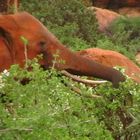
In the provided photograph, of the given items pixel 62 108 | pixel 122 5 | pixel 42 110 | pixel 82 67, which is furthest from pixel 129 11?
pixel 42 110

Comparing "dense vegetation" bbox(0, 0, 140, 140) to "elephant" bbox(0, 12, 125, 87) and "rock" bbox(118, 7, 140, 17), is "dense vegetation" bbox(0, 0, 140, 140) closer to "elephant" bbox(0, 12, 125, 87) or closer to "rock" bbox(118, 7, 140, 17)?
"elephant" bbox(0, 12, 125, 87)

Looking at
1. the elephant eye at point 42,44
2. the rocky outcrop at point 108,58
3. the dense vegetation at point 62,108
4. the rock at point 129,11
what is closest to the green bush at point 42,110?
the dense vegetation at point 62,108

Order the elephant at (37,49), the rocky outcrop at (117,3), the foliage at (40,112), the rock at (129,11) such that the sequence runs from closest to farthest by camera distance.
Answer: the foliage at (40,112) → the elephant at (37,49) → the rock at (129,11) → the rocky outcrop at (117,3)

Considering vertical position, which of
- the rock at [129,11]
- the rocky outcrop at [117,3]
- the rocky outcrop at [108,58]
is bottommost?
the rock at [129,11]

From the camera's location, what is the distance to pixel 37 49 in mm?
4395

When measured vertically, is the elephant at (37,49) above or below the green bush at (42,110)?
Answer: below

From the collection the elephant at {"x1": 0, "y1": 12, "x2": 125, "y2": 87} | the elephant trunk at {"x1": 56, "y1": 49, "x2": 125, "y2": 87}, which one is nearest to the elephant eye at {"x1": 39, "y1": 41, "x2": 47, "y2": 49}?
the elephant at {"x1": 0, "y1": 12, "x2": 125, "y2": 87}

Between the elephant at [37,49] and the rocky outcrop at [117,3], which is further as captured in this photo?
the rocky outcrop at [117,3]

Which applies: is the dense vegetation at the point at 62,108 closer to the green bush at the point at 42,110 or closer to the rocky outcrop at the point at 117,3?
the green bush at the point at 42,110

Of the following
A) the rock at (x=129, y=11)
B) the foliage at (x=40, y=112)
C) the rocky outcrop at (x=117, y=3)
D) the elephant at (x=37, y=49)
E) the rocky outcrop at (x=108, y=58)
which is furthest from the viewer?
the rocky outcrop at (x=117, y=3)

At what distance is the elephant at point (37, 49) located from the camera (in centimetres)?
433

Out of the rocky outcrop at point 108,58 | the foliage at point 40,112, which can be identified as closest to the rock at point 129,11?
the rocky outcrop at point 108,58

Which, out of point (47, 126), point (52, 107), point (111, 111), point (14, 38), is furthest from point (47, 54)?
point (47, 126)

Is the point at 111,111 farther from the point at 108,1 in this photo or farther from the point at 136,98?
the point at 108,1
